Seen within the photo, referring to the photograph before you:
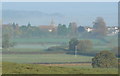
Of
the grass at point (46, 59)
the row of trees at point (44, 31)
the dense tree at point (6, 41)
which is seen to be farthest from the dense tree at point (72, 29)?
the grass at point (46, 59)

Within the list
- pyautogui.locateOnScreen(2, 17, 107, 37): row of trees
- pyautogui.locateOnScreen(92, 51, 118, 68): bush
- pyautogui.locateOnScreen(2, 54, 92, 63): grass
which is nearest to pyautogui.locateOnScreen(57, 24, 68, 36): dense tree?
pyautogui.locateOnScreen(2, 17, 107, 37): row of trees

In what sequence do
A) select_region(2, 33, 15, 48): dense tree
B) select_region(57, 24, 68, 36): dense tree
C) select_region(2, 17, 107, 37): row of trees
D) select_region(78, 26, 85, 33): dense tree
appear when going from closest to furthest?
select_region(2, 33, 15, 48): dense tree → select_region(2, 17, 107, 37): row of trees → select_region(78, 26, 85, 33): dense tree → select_region(57, 24, 68, 36): dense tree

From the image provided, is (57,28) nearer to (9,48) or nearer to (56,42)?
(56,42)

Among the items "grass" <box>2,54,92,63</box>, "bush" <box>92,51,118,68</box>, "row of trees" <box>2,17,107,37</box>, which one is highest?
"row of trees" <box>2,17,107,37</box>

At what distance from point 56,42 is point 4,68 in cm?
3077

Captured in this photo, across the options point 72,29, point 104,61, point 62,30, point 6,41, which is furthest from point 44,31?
point 104,61

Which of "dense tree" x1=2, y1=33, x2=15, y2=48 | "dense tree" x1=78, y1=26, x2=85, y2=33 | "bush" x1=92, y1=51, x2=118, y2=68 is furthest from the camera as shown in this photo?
"dense tree" x1=78, y1=26, x2=85, y2=33

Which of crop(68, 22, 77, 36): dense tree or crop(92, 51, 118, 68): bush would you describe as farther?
crop(68, 22, 77, 36): dense tree

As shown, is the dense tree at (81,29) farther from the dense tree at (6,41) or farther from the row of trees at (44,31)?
the dense tree at (6,41)

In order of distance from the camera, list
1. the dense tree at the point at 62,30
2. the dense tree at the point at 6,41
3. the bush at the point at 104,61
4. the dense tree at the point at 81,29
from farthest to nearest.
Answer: the dense tree at the point at 62,30, the dense tree at the point at 81,29, the dense tree at the point at 6,41, the bush at the point at 104,61

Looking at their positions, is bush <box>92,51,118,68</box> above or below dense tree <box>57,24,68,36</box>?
below

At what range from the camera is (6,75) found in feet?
26.0

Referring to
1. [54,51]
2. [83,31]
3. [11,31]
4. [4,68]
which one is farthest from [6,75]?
[83,31]

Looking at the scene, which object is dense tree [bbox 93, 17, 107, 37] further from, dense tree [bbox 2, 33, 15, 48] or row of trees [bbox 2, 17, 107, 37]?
dense tree [bbox 2, 33, 15, 48]
